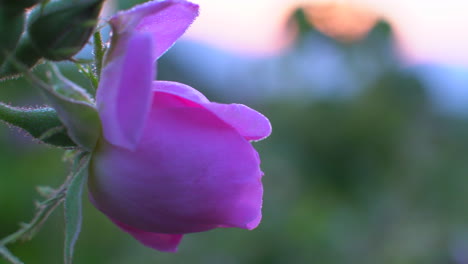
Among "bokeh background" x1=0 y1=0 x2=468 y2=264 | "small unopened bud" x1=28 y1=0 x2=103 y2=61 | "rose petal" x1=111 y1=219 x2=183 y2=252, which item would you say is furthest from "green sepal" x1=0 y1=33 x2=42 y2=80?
"bokeh background" x1=0 y1=0 x2=468 y2=264

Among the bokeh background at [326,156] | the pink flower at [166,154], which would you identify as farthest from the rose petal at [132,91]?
the bokeh background at [326,156]

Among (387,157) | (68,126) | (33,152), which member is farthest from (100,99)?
(387,157)

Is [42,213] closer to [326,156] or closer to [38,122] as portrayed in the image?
[38,122]

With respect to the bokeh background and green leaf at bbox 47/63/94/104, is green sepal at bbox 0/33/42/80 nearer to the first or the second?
green leaf at bbox 47/63/94/104

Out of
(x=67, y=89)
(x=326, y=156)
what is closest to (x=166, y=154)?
(x=67, y=89)

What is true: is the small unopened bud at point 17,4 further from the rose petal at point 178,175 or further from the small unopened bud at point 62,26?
the rose petal at point 178,175
